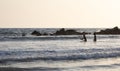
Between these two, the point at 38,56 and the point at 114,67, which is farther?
the point at 38,56

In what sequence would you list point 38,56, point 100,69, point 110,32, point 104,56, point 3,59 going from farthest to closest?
point 110,32 < point 104,56 < point 38,56 < point 3,59 < point 100,69

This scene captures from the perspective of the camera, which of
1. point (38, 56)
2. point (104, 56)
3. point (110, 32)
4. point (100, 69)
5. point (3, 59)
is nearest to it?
point (100, 69)

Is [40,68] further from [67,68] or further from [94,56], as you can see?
[94,56]

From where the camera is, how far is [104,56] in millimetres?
35219

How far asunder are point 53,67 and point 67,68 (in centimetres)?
100

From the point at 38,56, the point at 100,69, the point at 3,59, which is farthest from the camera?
the point at 38,56

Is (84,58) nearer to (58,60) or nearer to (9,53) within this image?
(58,60)

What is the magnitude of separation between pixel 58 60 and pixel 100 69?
6075mm

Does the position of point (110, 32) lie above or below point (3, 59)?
below

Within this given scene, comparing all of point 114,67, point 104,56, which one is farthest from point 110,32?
point 114,67

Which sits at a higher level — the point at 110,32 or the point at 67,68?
the point at 67,68

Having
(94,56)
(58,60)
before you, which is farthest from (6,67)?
(94,56)

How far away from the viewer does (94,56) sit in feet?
114

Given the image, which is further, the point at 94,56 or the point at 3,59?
the point at 94,56
